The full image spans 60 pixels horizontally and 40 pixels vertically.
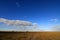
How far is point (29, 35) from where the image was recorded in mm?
5430

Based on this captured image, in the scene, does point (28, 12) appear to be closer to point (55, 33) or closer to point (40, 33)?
point (40, 33)

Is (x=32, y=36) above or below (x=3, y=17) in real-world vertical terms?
below

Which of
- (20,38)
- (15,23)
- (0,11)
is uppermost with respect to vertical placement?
(0,11)

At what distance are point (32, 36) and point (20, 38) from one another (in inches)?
16.6

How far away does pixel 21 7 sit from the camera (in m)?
5.41

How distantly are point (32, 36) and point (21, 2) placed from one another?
1.18 m

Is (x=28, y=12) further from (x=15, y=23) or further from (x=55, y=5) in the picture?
(x=55, y=5)

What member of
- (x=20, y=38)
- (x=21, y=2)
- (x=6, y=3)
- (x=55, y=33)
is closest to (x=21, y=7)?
(x=21, y=2)

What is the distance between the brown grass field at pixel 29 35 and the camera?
5248 millimetres

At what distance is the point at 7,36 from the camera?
525 cm

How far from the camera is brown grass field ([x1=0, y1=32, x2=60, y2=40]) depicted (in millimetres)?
5248

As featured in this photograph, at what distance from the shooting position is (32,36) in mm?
5426

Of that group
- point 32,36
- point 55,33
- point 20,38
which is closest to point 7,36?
point 20,38

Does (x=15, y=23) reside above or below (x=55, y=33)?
above
